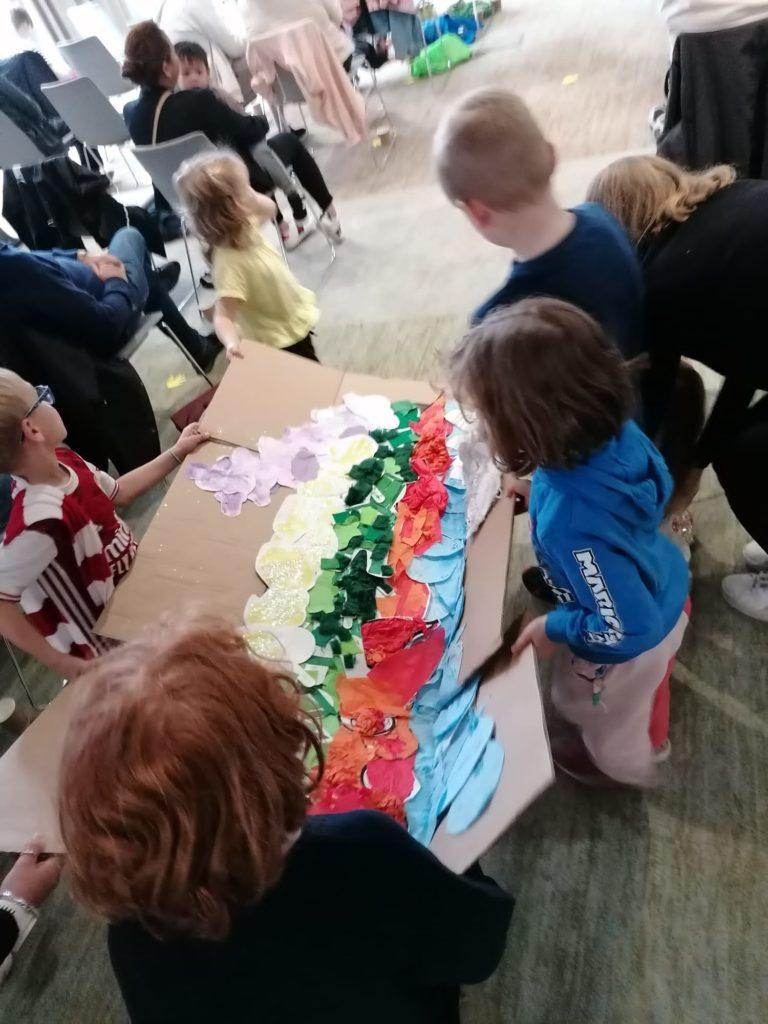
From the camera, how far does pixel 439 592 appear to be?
4.66 ft

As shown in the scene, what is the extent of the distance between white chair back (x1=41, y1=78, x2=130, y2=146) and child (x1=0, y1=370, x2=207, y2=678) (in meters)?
3.24

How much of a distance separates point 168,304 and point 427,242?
1.26 meters

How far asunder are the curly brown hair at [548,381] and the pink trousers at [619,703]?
16.1 inches

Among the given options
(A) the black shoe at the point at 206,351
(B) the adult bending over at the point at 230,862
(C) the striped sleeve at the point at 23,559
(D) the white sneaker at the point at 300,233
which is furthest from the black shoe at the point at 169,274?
(B) the adult bending over at the point at 230,862

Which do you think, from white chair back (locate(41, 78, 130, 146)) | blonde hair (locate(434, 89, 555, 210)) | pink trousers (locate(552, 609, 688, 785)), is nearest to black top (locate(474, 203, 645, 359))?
blonde hair (locate(434, 89, 555, 210))

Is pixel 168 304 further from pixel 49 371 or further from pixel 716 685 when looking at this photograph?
pixel 716 685

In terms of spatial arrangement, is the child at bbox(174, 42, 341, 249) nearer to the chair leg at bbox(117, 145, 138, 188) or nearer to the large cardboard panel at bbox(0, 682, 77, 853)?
the chair leg at bbox(117, 145, 138, 188)

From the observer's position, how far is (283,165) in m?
3.32

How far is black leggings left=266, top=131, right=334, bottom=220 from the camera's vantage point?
3.25 metres

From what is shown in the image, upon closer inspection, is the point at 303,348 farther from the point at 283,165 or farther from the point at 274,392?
the point at 283,165

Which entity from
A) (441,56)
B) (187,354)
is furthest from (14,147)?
(441,56)

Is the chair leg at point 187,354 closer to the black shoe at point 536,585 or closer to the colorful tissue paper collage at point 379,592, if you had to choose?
the colorful tissue paper collage at point 379,592

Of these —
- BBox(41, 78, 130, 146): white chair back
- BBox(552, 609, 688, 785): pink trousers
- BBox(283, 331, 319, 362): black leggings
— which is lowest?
BBox(552, 609, 688, 785): pink trousers

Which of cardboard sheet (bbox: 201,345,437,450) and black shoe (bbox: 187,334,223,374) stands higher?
cardboard sheet (bbox: 201,345,437,450)
